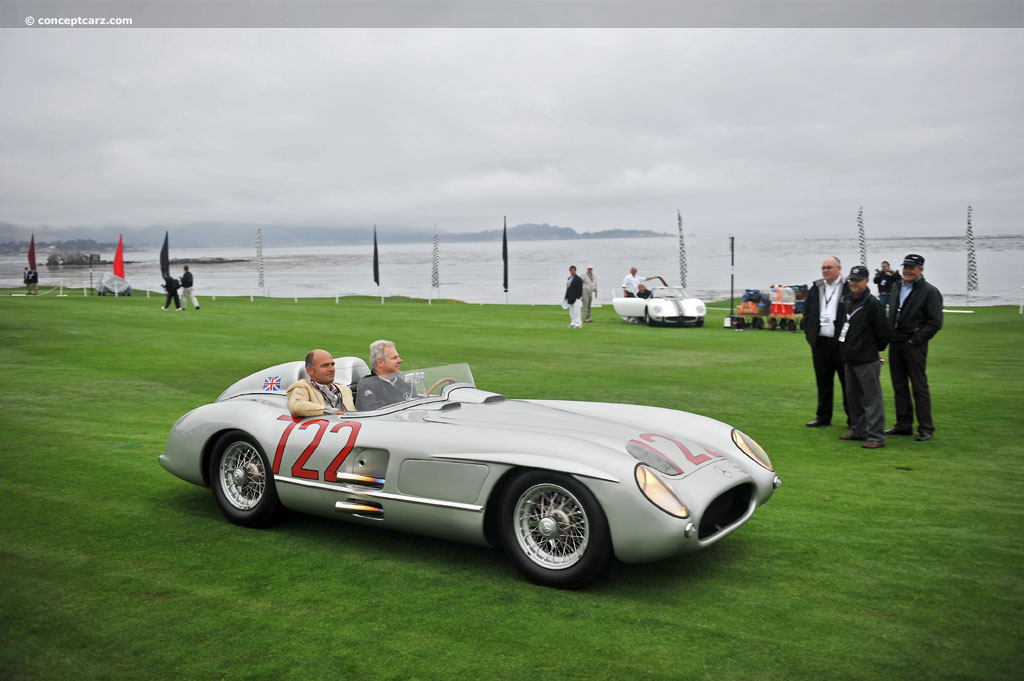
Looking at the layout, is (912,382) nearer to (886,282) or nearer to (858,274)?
(858,274)

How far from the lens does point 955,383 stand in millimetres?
11969

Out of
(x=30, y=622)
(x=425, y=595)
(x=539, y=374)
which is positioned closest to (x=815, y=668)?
(x=425, y=595)

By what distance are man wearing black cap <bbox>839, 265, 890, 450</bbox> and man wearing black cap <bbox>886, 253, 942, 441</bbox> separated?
0.37m

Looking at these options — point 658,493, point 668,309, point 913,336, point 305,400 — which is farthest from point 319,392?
point 668,309

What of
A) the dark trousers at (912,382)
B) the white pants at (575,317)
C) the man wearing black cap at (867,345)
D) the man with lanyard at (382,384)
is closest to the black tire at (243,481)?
the man with lanyard at (382,384)

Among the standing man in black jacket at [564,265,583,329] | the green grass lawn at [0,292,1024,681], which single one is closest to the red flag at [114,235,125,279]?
the standing man in black jacket at [564,265,583,329]

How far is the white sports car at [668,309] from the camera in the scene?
23094 mm

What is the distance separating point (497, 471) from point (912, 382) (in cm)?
599

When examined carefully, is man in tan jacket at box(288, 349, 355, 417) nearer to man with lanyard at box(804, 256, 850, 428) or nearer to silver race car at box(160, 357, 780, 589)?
silver race car at box(160, 357, 780, 589)

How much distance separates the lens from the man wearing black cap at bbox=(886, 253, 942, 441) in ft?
26.3

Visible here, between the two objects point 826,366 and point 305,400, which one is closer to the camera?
point 305,400

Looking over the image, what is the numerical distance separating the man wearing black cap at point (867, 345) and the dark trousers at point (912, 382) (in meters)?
0.29

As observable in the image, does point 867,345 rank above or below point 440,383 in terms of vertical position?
above

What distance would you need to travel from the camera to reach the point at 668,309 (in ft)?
75.8
